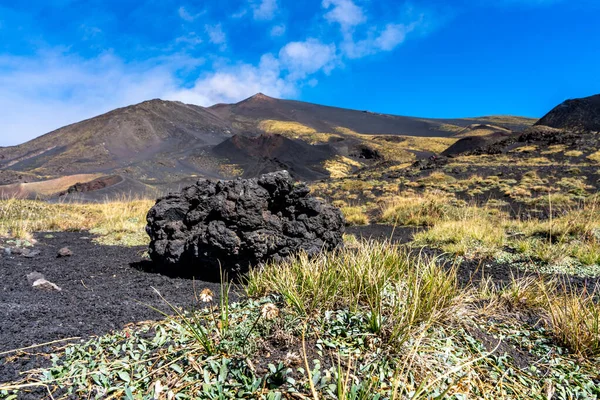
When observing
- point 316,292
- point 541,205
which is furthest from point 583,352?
point 541,205

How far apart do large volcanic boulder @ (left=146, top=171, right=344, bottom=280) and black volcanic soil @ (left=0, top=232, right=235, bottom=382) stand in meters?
0.36

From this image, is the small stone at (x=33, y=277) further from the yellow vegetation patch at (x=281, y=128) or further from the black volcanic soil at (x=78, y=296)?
the yellow vegetation patch at (x=281, y=128)

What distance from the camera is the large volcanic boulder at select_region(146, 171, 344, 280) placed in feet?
13.6

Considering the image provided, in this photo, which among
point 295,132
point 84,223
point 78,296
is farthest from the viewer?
point 295,132

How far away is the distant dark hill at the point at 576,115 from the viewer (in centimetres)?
4085

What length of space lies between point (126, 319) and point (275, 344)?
1.29 m

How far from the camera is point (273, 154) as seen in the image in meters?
46.8

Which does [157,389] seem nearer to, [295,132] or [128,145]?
[128,145]

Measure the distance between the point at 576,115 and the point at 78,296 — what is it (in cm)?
5592

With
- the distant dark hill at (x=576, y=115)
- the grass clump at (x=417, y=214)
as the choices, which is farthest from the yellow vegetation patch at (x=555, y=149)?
the distant dark hill at (x=576, y=115)

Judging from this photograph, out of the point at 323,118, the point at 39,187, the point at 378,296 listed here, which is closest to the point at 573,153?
the point at 378,296

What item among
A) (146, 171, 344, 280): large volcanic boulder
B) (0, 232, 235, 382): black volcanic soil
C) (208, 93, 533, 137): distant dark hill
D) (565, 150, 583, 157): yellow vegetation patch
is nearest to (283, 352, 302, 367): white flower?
(0, 232, 235, 382): black volcanic soil

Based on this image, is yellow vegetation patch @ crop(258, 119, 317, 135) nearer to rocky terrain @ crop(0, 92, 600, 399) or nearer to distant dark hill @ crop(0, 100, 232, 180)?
distant dark hill @ crop(0, 100, 232, 180)

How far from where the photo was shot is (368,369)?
172 cm
